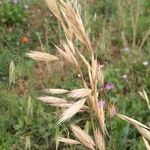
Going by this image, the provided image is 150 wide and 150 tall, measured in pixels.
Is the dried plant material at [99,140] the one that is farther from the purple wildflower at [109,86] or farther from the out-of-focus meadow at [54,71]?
the purple wildflower at [109,86]

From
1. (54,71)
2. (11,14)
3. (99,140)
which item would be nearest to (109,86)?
(54,71)

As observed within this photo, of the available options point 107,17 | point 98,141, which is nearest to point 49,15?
point 107,17

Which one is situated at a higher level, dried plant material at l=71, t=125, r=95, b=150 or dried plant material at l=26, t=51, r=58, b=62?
dried plant material at l=26, t=51, r=58, b=62

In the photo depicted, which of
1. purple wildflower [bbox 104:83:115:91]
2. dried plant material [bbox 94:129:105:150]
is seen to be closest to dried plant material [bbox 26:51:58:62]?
dried plant material [bbox 94:129:105:150]

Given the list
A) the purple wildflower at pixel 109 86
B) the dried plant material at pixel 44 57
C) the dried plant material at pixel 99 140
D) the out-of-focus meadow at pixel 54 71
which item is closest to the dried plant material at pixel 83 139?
the dried plant material at pixel 99 140

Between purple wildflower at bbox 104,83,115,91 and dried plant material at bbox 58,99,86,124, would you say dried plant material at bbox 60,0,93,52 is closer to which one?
dried plant material at bbox 58,99,86,124

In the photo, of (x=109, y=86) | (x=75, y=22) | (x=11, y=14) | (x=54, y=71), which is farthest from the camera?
(x=11, y=14)

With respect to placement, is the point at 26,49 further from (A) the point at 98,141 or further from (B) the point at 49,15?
(A) the point at 98,141

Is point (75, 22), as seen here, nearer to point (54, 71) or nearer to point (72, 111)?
point (72, 111)
